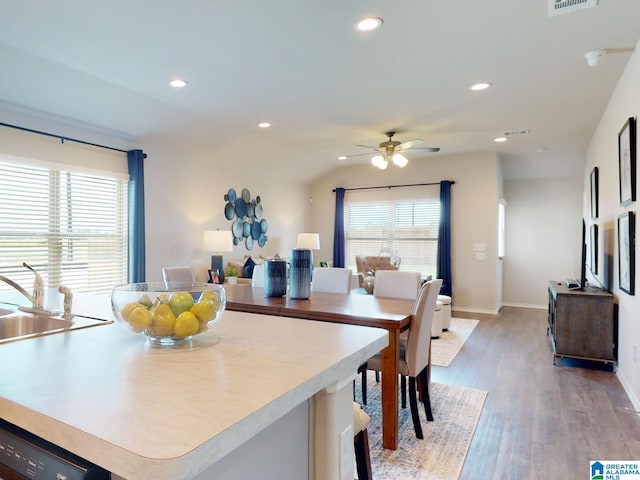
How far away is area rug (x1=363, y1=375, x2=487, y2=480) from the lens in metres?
2.18

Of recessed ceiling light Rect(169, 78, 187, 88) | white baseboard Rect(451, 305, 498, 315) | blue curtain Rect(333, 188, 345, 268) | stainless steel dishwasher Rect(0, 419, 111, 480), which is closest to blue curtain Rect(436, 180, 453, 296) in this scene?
white baseboard Rect(451, 305, 498, 315)

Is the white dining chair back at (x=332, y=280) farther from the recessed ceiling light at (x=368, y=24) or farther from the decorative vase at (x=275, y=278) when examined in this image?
the recessed ceiling light at (x=368, y=24)

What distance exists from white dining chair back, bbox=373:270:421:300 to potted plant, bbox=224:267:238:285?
289 cm

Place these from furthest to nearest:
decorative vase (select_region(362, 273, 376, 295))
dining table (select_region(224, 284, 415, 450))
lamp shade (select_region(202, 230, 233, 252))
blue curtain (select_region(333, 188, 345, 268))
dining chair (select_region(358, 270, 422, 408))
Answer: blue curtain (select_region(333, 188, 345, 268)), lamp shade (select_region(202, 230, 233, 252)), decorative vase (select_region(362, 273, 376, 295)), dining chair (select_region(358, 270, 422, 408)), dining table (select_region(224, 284, 415, 450))

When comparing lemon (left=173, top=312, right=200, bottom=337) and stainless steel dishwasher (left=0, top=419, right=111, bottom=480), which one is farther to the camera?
lemon (left=173, top=312, right=200, bottom=337)

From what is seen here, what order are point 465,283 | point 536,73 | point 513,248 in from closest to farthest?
point 536,73 → point 465,283 → point 513,248

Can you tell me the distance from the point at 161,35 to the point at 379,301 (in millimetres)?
2421

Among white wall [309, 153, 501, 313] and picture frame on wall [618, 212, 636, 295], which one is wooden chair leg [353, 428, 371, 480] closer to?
picture frame on wall [618, 212, 636, 295]

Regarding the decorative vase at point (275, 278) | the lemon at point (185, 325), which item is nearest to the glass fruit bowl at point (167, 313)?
the lemon at point (185, 325)

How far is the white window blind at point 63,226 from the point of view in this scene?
3.71m

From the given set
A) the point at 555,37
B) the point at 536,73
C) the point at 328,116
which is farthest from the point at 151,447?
the point at 328,116

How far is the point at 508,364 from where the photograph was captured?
404cm

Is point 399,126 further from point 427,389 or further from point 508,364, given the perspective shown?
point 427,389

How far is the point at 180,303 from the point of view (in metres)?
1.22
